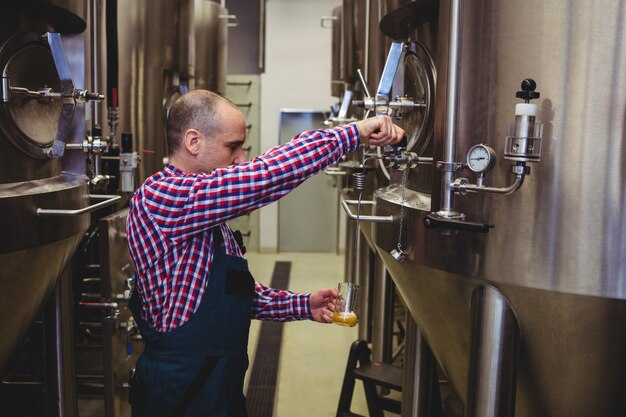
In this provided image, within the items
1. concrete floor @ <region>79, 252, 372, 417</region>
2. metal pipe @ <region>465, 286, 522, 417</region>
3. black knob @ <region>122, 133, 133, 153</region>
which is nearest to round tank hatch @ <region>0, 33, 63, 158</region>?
black knob @ <region>122, 133, 133, 153</region>

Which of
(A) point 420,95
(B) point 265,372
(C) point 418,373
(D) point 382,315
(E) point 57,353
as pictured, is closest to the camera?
(A) point 420,95

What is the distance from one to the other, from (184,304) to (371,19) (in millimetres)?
1938

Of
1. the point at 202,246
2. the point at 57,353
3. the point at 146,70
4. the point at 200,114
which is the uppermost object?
the point at 146,70

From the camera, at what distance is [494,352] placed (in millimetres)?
1379

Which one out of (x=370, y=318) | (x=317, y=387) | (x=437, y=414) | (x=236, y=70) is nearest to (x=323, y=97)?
(x=236, y=70)

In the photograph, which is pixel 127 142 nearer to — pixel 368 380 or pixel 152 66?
pixel 152 66

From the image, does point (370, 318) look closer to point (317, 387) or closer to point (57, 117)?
point (317, 387)

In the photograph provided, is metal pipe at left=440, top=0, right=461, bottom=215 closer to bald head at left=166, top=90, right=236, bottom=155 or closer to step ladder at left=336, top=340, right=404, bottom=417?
bald head at left=166, top=90, right=236, bottom=155

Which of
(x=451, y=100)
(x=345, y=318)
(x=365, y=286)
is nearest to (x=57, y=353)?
(x=345, y=318)

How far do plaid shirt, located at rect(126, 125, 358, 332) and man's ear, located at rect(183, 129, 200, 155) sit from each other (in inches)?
2.6

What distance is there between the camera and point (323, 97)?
7934 mm

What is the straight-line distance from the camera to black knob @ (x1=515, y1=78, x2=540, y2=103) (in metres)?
1.24

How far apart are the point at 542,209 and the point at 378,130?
42cm

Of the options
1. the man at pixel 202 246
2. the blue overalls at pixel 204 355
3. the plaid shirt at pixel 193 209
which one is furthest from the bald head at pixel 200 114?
the blue overalls at pixel 204 355
